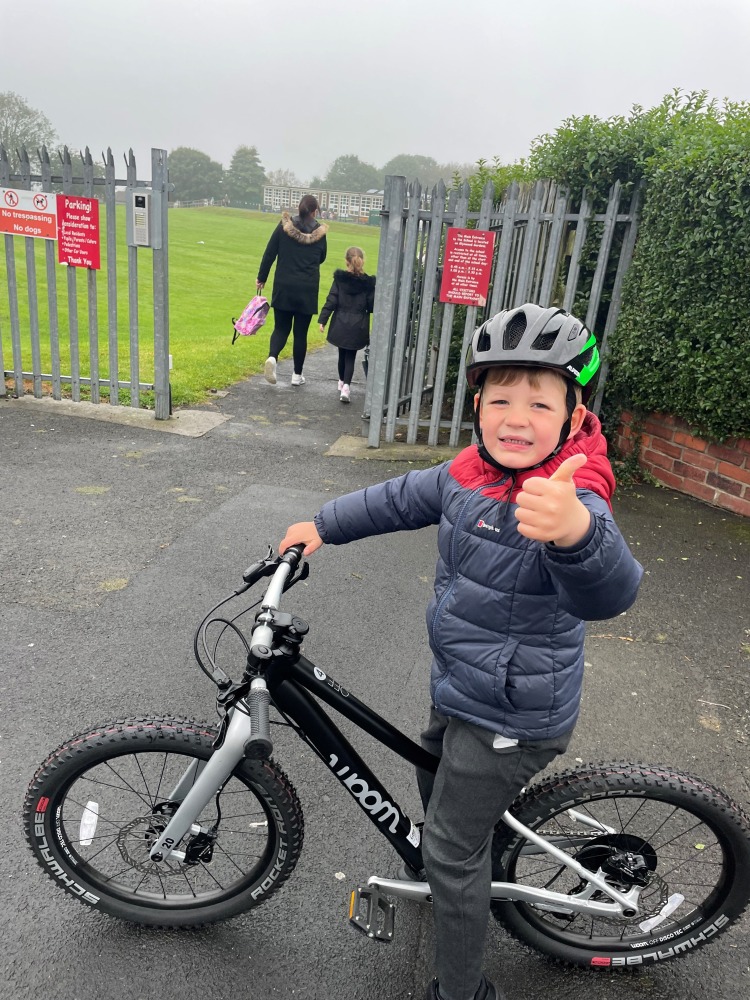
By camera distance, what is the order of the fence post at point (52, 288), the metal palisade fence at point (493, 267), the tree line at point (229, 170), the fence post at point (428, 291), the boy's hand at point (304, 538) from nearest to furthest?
the boy's hand at point (304, 538) → the metal palisade fence at point (493, 267) → the fence post at point (428, 291) → the fence post at point (52, 288) → the tree line at point (229, 170)

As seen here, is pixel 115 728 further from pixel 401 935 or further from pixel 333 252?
pixel 333 252

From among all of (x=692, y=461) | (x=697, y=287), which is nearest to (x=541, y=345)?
(x=697, y=287)

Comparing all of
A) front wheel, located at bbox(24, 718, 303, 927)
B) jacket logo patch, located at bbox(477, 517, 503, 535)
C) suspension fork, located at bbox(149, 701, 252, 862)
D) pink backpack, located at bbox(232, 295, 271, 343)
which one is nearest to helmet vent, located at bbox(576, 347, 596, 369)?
jacket logo patch, located at bbox(477, 517, 503, 535)

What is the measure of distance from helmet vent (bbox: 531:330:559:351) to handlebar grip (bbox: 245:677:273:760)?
101 cm

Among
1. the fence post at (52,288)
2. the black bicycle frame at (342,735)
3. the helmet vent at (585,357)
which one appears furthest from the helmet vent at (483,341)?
the fence post at (52,288)

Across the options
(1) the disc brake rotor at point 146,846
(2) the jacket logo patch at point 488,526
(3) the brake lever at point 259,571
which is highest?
(2) the jacket logo patch at point 488,526

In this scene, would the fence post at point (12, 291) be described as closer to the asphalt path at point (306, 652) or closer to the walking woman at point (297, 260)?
the asphalt path at point (306, 652)

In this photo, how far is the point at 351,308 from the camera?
28.0 ft

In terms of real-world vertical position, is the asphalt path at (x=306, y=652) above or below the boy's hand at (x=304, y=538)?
below

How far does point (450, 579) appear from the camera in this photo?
1.86 m

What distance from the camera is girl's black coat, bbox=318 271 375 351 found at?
845 centimetres

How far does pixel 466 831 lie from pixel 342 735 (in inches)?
16.4

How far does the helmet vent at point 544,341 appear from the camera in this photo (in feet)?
5.47

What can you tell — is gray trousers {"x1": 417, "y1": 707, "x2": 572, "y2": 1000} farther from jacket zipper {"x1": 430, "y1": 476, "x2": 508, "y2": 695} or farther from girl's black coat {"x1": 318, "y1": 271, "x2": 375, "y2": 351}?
girl's black coat {"x1": 318, "y1": 271, "x2": 375, "y2": 351}
